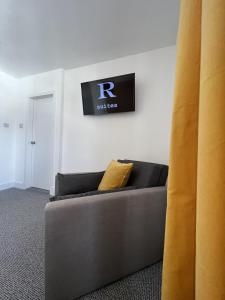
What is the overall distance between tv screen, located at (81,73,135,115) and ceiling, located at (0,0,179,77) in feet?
1.31

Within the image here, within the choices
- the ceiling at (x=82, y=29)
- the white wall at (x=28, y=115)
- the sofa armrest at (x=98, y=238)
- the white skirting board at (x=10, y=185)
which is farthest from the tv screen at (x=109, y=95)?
the white skirting board at (x=10, y=185)

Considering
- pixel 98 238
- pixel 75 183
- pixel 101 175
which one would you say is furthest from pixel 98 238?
pixel 101 175

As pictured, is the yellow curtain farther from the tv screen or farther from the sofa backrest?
the tv screen

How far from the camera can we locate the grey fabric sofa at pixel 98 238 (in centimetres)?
103

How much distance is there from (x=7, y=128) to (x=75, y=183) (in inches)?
106

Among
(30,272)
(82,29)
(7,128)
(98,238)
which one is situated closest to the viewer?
(98,238)

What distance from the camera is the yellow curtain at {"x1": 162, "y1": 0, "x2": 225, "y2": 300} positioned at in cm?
41

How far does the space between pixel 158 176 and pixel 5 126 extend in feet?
11.4

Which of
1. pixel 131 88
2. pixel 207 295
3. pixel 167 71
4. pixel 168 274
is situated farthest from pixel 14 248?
pixel 167 71

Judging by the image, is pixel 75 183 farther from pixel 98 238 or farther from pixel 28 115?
pixel 28 115

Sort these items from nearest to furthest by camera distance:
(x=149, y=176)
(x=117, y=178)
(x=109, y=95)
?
1. (x=149, y=176)
2. (x=117, y=178)
3. (x=109, y=95)

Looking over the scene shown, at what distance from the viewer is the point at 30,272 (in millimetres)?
1390

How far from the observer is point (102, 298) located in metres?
1.17

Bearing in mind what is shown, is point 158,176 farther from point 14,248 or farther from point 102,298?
point 14,248
